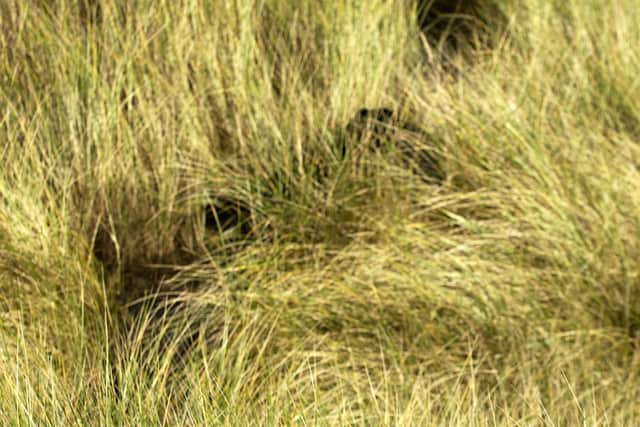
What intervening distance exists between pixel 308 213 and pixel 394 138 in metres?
0.34

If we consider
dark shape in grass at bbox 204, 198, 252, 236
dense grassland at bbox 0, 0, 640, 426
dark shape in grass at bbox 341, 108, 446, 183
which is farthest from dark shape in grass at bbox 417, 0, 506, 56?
dark shape in grass at bbox 204, 198, 252, 236

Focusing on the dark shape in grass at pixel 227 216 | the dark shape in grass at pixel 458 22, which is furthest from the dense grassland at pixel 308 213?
the dark shape in grass at pixel 458 22

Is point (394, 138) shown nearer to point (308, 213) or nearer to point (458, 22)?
point (308, 213)

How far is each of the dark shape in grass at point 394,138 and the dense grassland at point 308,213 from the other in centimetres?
3

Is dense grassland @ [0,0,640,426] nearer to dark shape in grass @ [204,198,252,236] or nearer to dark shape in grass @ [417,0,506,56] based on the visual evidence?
dark shape in grass @ [204,198,252,236]

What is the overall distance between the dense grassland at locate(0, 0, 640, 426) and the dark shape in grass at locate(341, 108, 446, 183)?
29mm

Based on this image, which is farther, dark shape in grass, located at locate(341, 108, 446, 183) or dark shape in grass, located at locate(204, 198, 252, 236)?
dark shape in grass, located at locate(341, 108, 446, 183)

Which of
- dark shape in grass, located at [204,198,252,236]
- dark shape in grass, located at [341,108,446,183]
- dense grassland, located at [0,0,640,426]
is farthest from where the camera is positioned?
dark shape in grass, located at [341,108,446,183]

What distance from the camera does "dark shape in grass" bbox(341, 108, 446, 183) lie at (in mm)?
2881

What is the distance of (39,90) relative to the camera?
105 inches

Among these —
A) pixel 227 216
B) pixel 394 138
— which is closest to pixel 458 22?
pixel 394 138

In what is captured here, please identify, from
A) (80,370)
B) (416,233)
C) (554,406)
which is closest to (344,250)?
(416,233)

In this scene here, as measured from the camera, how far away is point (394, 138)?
9.46 ft

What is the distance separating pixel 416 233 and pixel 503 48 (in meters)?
1.09
